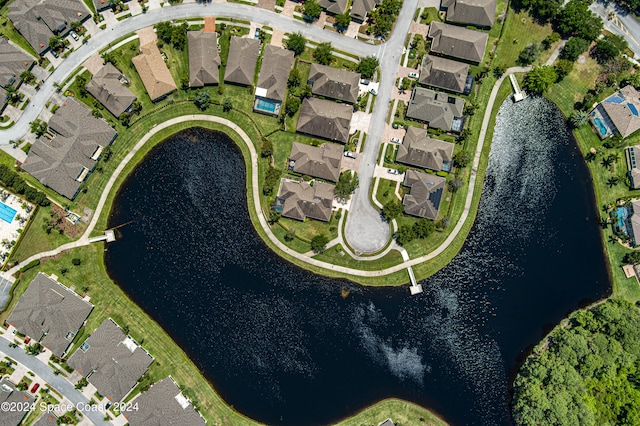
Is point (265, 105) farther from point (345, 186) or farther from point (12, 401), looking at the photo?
point (12, 401)

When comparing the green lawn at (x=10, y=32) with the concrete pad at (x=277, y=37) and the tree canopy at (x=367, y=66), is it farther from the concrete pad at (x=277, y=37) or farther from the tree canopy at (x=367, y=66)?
the tree canopy at (x=367, y=66)

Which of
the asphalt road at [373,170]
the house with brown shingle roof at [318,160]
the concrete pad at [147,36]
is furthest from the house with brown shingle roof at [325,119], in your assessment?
the concrete pad at [147,36]

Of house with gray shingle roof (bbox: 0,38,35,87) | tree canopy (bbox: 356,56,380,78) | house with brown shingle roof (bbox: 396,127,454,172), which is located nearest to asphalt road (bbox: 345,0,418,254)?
tree canopy (bbox: 356,56,380,78)

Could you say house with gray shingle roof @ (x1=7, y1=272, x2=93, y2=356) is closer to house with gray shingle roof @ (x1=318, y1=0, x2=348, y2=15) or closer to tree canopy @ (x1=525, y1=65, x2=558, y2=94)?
house with gray shingle roof @ (x1=318, y1=0, x2=348, y2=15)

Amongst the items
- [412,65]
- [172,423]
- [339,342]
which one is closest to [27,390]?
[172,423]

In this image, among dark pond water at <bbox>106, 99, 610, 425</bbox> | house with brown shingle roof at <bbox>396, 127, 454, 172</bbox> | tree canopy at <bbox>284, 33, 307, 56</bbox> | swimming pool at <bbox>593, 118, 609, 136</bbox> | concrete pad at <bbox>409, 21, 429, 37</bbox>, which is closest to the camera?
house with brown shingle roof at <bbox>396, 127, 454, 172</bbox>
